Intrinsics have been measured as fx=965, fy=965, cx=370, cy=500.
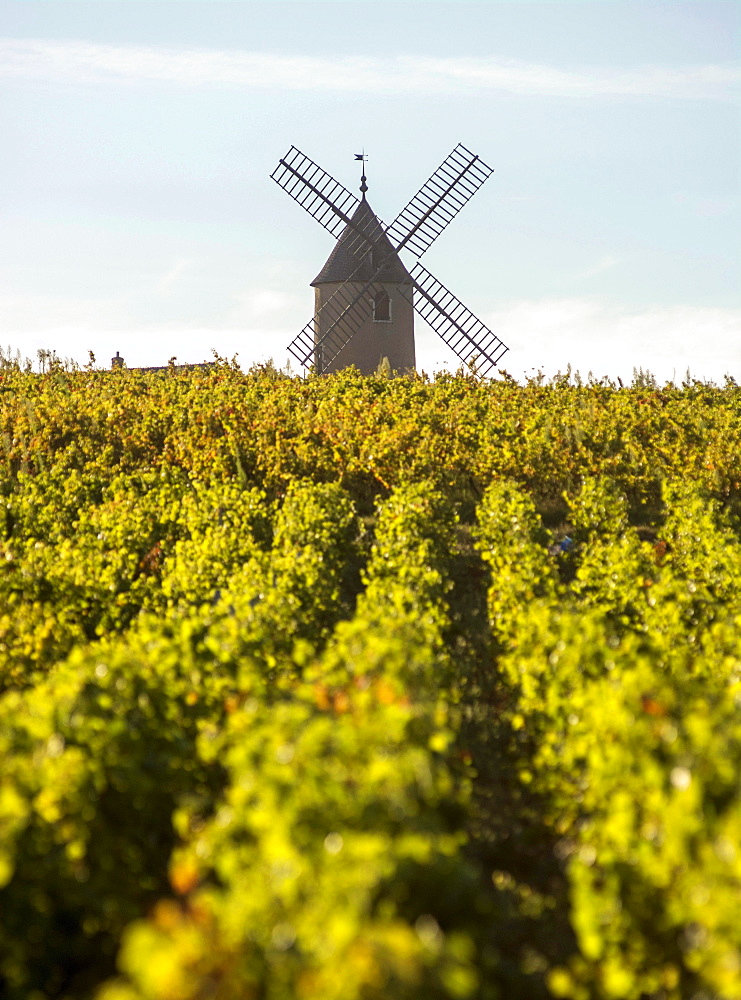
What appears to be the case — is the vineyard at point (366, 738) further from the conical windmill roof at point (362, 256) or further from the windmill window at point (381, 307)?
the conical windmill roof at point (362, 256)

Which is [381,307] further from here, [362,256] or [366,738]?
[366,738]

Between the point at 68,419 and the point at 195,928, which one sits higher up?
the point at 68,419

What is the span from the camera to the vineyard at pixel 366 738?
171 inches

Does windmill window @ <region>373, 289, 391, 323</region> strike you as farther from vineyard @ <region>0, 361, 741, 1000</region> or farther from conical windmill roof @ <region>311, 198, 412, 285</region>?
vineyard @ <region>0, 361, 741, 1000</region>

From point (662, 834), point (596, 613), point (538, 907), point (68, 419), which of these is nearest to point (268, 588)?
point (596, 613)

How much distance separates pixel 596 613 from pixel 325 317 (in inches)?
916

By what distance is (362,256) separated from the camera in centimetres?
3055

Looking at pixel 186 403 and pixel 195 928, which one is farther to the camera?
pixel 186 403

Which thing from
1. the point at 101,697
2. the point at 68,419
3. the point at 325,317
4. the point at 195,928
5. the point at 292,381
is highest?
the point at 325,317

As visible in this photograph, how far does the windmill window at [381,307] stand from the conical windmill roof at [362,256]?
1.63ft

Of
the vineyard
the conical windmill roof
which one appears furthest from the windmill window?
the vineyard

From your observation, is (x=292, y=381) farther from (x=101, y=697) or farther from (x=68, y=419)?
(x=101, y=697)

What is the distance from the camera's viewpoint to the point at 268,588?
9.78m

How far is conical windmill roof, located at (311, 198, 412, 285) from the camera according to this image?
30.4m
